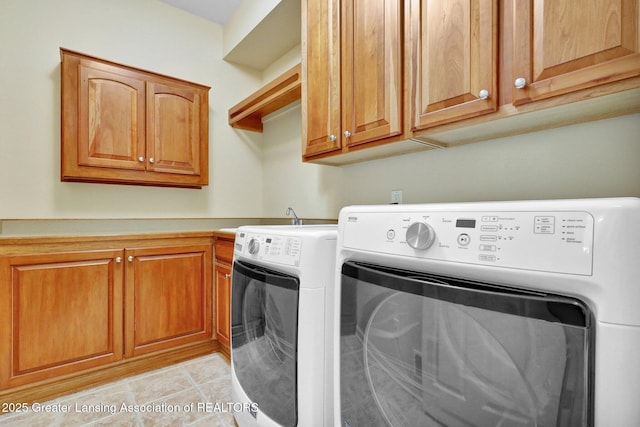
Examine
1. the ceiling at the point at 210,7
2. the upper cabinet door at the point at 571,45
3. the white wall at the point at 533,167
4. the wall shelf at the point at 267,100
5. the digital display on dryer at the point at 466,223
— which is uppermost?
the ceiling at the point at 210,7

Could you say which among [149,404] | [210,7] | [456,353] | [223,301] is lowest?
[149,404]

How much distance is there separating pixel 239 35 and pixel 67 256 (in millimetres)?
2074

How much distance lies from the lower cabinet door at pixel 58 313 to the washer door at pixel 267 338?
1003mm

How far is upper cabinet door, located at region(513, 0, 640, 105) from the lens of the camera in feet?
2.71

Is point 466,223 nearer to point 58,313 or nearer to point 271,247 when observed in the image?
point 271,247

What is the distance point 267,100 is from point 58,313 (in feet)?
6.37


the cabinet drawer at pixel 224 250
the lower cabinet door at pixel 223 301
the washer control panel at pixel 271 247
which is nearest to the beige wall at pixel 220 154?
the cabinet drawer at pixel 224 250

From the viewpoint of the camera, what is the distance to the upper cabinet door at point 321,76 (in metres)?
1.66

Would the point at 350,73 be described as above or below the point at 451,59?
above

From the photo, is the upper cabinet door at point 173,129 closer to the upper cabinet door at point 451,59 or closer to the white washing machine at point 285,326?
the white washing machine at point 285,326

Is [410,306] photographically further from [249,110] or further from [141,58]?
[141,58]

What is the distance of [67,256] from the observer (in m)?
1.86

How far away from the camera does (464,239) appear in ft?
2.32

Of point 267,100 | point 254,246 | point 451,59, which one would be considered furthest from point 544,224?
point 267,100
